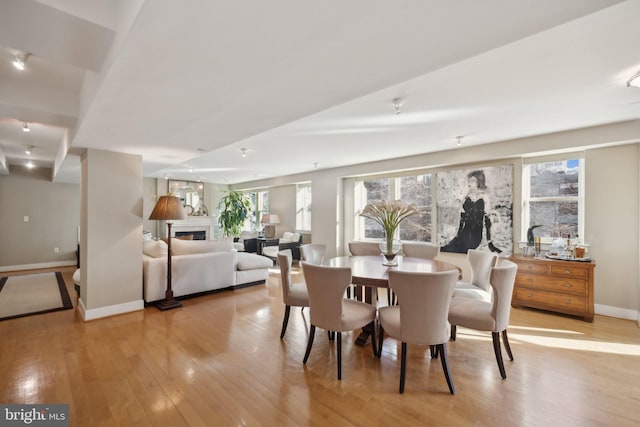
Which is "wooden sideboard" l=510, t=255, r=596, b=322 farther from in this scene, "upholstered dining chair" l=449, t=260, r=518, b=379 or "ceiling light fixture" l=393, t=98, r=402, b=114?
"ceiling light fixture" l=393, t=98, r=402, b=114

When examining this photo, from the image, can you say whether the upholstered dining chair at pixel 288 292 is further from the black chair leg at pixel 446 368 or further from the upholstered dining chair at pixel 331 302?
the black chair leg at pixel 446 368

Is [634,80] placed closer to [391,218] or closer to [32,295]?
[391,218]

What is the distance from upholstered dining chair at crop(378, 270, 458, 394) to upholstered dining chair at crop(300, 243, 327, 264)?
1.81 meters

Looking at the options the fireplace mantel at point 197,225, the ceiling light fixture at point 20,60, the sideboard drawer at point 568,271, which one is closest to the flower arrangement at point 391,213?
the sideboard drawer at point 568,271

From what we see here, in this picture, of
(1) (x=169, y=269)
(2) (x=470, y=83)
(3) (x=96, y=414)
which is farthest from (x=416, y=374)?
(1) (x=169, y=269)

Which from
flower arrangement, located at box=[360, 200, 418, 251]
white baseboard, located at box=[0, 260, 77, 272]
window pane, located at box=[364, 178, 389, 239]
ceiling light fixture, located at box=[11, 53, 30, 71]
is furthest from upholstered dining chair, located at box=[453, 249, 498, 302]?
white baseboard, located at box=[0, 260, 77, 272]

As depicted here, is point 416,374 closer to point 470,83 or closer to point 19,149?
point 470,83

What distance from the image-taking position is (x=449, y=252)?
502 cm

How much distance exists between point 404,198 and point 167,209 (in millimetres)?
4407

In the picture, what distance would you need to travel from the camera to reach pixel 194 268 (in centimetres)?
441

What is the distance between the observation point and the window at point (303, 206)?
8102 millimetres

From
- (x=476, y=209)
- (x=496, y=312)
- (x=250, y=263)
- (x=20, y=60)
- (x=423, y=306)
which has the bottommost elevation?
(x=250, y=263)

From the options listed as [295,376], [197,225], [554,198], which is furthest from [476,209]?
[197,225]
